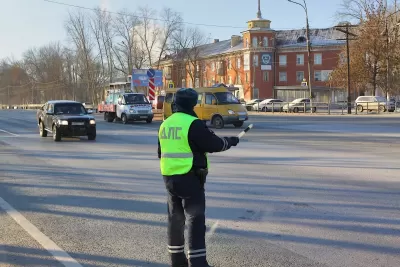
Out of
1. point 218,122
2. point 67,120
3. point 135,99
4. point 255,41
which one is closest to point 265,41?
point 255,41

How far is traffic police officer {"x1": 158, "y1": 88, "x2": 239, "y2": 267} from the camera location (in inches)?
161

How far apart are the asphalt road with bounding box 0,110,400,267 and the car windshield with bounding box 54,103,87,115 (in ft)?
18.8

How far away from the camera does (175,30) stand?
79125 mm

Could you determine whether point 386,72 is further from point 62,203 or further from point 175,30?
point 62,203

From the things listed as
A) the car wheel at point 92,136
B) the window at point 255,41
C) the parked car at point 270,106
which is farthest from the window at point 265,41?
the car wheel at point 92,136

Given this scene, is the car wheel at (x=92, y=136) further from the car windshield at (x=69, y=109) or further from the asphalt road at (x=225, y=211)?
the asphalt road at (x=225, y=211)

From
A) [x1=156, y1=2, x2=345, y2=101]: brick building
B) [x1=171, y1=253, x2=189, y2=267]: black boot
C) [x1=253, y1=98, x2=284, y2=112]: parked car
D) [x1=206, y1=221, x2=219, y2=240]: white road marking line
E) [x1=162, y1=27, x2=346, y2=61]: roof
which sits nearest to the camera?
[x1=171, y1=253, x2=189, y2=267]: black boot

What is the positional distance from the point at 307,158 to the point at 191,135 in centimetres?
886

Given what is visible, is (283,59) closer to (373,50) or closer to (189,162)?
(373,50)

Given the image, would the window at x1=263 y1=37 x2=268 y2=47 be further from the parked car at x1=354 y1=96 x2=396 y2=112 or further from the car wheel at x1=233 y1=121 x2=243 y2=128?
the car wheel at x1=233 y1=121 x2=243 y2=128

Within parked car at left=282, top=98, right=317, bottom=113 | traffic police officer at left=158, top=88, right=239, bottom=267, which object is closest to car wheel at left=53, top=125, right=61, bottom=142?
traffic police officer at left=158, top=88, right=239, bottom=267

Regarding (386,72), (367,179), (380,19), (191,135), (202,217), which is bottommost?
(367,179)

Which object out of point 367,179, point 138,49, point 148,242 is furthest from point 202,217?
point 138,49

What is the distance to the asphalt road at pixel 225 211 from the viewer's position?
488 centimetres
